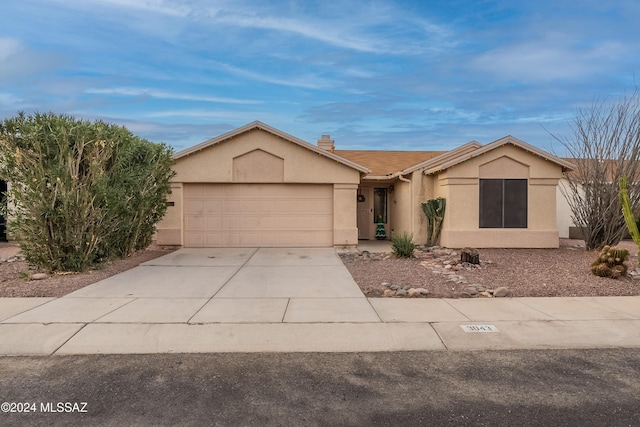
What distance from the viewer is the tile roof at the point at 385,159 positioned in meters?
19.5

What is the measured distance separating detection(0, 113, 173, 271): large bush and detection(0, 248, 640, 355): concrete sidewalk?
1782mm

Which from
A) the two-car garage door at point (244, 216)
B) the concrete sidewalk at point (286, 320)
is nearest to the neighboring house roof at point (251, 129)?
the two-car garage door at point (244, 216)

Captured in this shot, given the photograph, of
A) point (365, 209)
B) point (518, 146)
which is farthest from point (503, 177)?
point (365, 209)

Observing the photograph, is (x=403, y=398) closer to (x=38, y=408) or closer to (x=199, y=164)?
(x=38, y=408)

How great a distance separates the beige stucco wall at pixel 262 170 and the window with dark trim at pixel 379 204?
4.17 metres

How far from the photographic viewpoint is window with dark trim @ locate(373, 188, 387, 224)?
1997cm

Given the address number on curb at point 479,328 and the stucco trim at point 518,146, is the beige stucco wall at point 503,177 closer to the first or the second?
the stucco trim at point 518,146

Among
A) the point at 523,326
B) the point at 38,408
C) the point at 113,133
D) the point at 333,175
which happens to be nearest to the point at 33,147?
the point at 113,133

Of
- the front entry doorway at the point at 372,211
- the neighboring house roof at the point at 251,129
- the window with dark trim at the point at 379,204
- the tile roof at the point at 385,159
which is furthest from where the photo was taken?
the window with dark trim at the point at 379,204

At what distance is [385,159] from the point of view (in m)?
21.5

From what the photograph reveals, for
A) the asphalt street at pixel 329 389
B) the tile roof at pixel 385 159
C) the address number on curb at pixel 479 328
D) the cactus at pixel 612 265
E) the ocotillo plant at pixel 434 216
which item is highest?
the tile roof at pixel 385 159

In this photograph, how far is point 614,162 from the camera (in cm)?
1398

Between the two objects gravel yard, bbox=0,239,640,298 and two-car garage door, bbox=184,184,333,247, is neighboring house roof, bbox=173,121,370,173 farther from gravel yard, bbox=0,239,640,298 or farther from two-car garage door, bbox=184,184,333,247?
gravel yard, bbox=0,239,640,298

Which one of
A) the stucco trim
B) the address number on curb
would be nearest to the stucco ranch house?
the stucco trim
